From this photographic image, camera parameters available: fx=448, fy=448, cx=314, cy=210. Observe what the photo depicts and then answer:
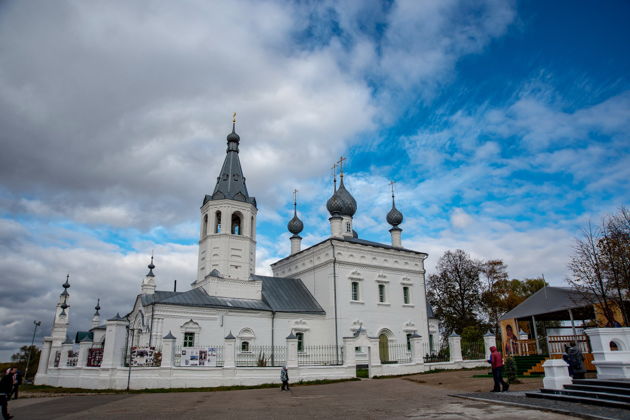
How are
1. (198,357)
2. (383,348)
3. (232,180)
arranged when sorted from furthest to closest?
1. (383,348)
2. (232,180)
3. (198,357)

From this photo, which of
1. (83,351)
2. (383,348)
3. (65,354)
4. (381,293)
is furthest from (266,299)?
(65,354)

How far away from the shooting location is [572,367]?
12.9m

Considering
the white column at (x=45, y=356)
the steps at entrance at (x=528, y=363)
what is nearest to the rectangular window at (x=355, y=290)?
the steps at entrance at (x=528, y=363)

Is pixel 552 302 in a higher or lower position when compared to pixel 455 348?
higher

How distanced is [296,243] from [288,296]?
677 centimetres

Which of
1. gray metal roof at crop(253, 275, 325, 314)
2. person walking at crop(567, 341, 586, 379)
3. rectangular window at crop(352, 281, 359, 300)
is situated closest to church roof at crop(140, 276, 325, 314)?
gray metal roof at crop(253, 275, 325, 314)

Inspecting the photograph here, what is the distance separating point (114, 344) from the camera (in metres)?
17.5

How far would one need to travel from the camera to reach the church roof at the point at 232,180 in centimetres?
2609

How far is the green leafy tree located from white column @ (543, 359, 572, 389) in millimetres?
26892

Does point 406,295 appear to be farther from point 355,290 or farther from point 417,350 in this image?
point 417,350

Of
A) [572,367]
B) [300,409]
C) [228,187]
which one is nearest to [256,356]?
[228,187]

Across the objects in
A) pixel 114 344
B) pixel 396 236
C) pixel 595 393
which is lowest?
pixel 595 393

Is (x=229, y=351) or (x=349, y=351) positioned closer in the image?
(x=229, y=351)

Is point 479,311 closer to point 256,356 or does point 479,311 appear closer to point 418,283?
point 418,283
